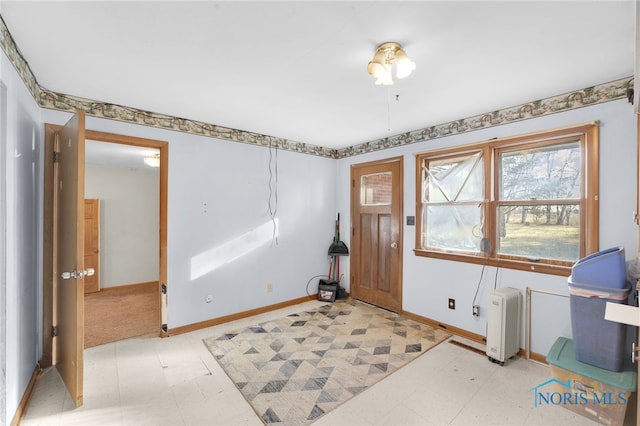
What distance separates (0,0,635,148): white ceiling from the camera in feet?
4.82

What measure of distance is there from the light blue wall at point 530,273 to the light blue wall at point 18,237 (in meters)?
3.58

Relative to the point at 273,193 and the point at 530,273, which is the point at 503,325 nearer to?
the point at 530,273

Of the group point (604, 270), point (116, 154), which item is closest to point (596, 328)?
point (604, 270)

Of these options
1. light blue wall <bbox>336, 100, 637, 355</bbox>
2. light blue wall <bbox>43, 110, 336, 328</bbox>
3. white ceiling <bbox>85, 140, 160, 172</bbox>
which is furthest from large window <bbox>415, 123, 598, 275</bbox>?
white ceiling <bbox>85, 140, 160, 172</bbox>

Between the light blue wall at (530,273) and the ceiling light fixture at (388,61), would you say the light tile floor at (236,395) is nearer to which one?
the light blue wall at (530,273)

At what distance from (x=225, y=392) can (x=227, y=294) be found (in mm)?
1492

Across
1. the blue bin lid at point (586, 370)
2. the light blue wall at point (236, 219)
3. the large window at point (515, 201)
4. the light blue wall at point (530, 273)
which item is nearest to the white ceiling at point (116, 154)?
the light blue wall at point (236, 219)

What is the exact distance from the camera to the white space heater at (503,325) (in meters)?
2.53

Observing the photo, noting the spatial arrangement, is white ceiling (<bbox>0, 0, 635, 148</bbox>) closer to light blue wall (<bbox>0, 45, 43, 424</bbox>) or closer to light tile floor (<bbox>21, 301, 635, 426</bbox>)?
light blue wall (<bbox>0, 45, 43, 424</bbox>)

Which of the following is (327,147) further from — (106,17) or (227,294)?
(106,17)

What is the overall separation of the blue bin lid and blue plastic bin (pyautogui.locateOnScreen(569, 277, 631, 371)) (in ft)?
0.13

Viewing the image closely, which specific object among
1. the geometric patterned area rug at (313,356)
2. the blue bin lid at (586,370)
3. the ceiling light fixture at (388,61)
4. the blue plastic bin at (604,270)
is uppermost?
the ceiling light fixture at (388,61)

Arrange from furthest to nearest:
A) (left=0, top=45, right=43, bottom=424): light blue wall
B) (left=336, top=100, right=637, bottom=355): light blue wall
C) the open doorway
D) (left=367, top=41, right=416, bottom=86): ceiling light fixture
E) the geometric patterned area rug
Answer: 1. the open doorway
2. (left=336, top=100, right=637, bottom=355): light blue wall
3. the geometric patterned area rug
4. (left=367, top=41, right=416, bottom=86): ceiling light fixture
5. (left=0, top=45, right=43, bottom=424): light blue wall

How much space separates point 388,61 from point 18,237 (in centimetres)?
267
